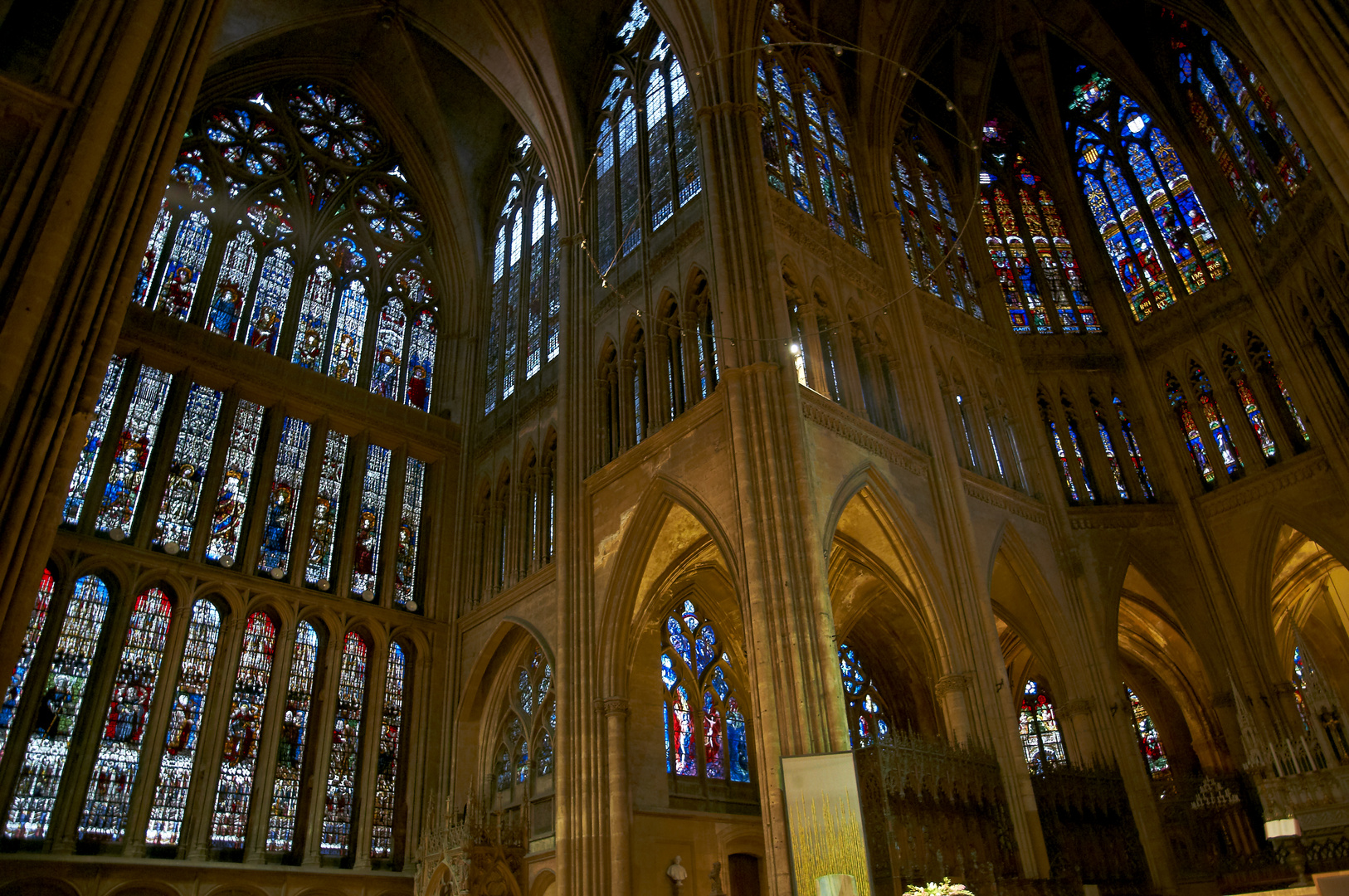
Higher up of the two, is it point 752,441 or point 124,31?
point 124,31

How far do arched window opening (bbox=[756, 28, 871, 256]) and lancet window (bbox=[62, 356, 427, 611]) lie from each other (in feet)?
33.0

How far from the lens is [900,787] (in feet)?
38.2

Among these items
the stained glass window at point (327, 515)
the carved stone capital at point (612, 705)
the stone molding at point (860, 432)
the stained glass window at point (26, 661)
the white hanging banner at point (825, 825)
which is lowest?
the white hanging banner at point (825, 825)

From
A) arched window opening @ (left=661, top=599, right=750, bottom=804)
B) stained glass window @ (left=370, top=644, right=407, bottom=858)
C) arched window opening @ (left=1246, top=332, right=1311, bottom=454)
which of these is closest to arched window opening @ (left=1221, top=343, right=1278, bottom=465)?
arched window opening @ (left=1246, top=332, right=1311, bottom=454)

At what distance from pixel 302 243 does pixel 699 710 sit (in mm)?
13547

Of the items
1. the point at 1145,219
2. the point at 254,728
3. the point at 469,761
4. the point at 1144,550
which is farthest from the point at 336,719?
the point at 1145,219

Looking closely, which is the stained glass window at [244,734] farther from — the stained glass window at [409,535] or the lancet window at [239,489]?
Result: the stained glass window at [409,535]

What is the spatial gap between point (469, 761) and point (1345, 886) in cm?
1570

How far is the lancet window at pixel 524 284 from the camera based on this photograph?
20.4 meters

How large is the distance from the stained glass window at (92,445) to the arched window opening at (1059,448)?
57.3 feet

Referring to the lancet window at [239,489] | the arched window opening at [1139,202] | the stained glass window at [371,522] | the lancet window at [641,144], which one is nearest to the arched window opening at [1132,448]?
the arched window opening at [1139,202]

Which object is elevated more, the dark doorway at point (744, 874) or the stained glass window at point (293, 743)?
the stained glass window at point (293, 743)

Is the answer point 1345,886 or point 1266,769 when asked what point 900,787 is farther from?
point 1345,886

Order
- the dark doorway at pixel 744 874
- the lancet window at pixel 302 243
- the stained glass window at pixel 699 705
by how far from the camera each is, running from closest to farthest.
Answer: the dark doorway at pixel 744 874
the stained glass window at pixel 699 705
the lancet window at pixel 302 243
